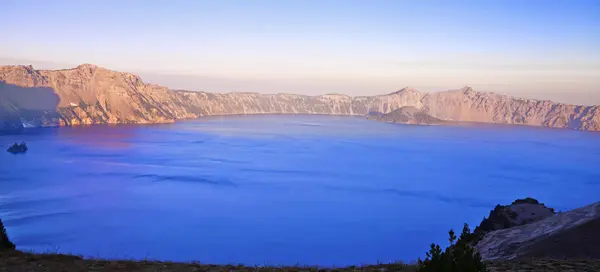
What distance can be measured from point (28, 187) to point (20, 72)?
17052cm

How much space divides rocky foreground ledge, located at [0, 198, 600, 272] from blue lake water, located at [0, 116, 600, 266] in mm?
10020

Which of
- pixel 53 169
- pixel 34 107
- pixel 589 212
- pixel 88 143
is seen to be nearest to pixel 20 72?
pixel 34 107

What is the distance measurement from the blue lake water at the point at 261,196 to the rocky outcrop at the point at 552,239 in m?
13.2

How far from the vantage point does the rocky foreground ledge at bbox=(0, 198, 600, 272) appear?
34.2 feet

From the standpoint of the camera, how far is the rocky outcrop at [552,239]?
15758 millimetres

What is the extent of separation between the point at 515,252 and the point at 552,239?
1540 mm

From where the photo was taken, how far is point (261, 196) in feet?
185

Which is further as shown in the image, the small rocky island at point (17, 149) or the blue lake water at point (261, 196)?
the small rocky island at point (17, 149)

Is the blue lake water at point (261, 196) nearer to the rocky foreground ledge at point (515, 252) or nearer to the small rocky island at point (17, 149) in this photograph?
the small rocky island at point (17, 149)

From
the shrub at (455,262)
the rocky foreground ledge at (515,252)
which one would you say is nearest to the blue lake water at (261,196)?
the rocky foreground ledge at (515,252)

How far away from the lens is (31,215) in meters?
43.5

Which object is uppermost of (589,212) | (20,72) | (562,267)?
(20,72)

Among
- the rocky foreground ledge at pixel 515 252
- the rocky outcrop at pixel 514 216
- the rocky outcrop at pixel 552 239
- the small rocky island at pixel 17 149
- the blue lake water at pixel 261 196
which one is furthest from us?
the small rocky island at pixel 17 149

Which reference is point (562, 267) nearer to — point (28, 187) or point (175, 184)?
point (175, 184)
